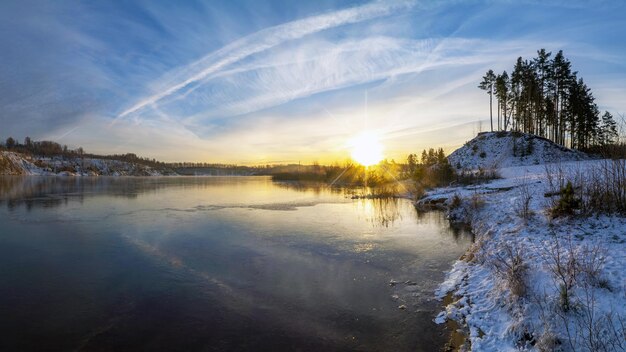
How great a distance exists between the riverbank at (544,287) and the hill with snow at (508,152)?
36.0 meters

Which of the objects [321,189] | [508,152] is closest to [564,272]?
[508,152]

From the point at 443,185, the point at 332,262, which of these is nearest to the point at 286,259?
the point at 332,262

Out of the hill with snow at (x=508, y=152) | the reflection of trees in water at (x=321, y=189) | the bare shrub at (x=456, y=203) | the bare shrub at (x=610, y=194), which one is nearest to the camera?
the bare shrub at (x=610, y=194)

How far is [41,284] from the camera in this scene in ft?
37.0

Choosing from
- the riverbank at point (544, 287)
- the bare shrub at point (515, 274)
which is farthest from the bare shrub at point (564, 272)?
the bare shrub at point (515, 274)

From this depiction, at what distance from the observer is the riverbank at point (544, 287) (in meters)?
6.69

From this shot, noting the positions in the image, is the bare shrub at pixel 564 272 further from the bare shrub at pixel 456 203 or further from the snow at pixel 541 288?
the bare shrub at pixel 456 203

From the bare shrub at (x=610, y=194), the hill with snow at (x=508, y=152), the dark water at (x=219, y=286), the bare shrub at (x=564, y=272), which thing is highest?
the hill with snow at (x=508, y=152)

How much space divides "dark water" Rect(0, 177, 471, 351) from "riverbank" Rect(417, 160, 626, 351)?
1031 millimetres

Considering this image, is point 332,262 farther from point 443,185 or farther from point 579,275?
point 443,185

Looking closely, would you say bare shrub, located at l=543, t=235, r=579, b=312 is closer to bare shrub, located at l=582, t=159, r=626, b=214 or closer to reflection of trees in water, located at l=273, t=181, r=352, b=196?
bare shrub, located at l=582, t=159, r=626, b=214

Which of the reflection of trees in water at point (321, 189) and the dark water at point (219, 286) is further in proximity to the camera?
the reflection of trees in water at point (321, 189)

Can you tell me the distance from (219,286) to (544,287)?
31.9ft

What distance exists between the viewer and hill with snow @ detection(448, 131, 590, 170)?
1913 inches
